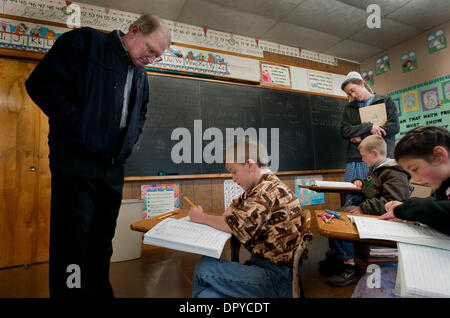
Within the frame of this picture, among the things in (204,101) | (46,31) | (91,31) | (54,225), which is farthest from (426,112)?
(46,31)

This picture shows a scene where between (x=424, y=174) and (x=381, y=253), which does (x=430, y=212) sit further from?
(x=381, y=253)

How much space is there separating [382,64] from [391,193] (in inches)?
136

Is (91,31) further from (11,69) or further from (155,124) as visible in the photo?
(11,69)

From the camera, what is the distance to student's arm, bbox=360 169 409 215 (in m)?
1.45

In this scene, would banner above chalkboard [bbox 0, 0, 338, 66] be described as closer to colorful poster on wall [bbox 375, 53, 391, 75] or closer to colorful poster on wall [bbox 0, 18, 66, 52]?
colorful poster on wall [bbox 0, 18, 66, 52]

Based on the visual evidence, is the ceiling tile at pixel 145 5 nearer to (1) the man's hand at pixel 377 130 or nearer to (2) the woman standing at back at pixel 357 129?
(2) the woman standing at back at pixel 357 129

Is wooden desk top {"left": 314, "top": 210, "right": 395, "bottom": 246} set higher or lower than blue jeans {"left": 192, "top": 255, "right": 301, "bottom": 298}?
higher

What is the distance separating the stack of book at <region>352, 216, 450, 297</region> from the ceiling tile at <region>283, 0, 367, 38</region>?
286 centimetres

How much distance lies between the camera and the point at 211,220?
1102 millimetres

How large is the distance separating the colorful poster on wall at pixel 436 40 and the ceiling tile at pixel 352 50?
2.06ft

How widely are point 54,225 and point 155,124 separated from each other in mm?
1933

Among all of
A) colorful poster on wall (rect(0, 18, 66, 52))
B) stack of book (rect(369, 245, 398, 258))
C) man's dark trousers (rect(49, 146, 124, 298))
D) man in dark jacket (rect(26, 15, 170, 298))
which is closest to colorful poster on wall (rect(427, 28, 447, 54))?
stack of book (rect(369, 245, 398, 258))

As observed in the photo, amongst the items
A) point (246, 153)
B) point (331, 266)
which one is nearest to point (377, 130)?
point (331, 266)

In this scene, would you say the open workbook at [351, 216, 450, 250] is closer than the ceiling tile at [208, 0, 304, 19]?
Yes
